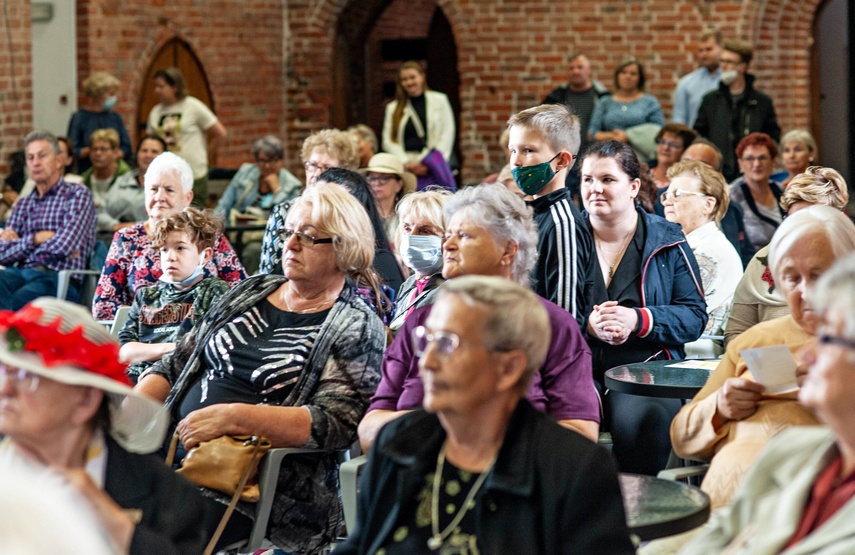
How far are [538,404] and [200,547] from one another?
0.95m

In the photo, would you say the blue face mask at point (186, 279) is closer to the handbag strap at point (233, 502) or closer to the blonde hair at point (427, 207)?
the blonde hair at point (427, 207)

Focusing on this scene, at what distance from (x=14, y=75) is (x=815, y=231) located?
749 cm

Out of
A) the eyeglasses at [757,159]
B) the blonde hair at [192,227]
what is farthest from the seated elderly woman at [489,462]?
the eyeglasses at [757,159]

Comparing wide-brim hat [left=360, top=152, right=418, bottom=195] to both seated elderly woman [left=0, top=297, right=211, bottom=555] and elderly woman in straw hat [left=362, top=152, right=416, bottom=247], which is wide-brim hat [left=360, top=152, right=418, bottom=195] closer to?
elderly woman in straw hat [left=362, top=152, right=416, bottom=247]

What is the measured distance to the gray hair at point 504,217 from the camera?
322 cm

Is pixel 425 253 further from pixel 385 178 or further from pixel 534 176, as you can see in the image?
pixel 385 178

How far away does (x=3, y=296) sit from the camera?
7.14m

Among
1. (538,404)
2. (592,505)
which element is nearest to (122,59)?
(538,404)

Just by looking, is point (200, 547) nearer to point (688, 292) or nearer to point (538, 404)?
point (538, 404)

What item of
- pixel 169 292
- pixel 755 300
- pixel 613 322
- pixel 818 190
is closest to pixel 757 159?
pixel 818 190

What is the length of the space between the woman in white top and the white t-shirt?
1.47 metres

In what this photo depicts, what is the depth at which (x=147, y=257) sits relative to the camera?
504cm

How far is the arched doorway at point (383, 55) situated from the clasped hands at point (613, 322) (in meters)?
8.92

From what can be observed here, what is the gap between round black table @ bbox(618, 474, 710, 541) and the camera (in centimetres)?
247
